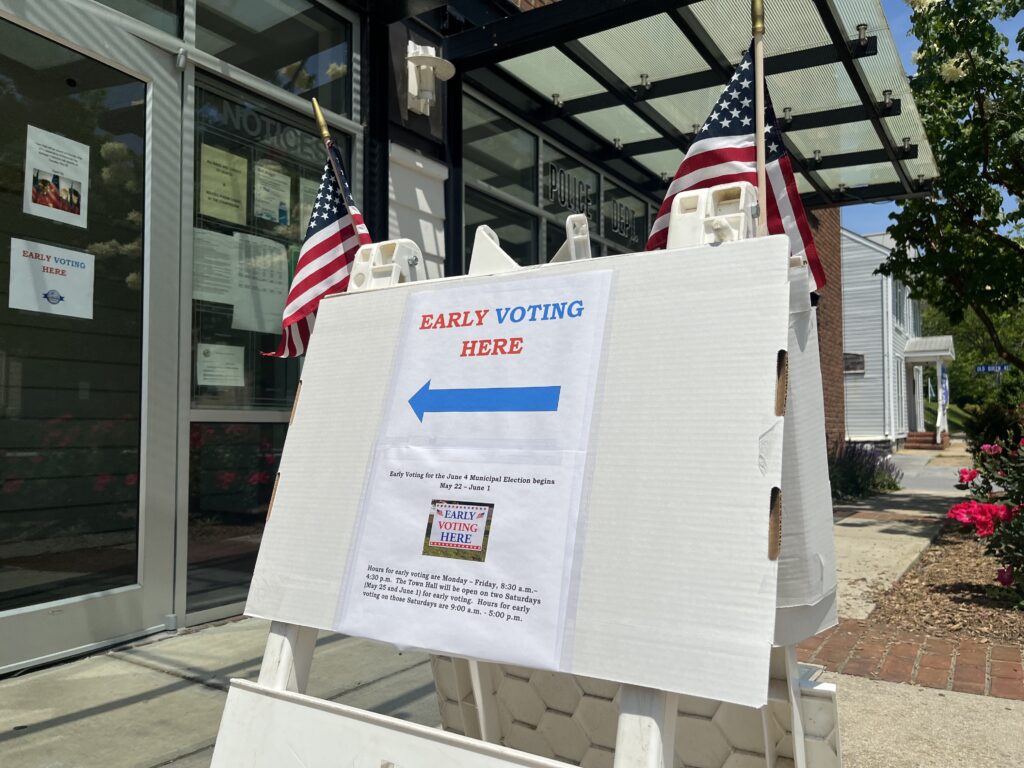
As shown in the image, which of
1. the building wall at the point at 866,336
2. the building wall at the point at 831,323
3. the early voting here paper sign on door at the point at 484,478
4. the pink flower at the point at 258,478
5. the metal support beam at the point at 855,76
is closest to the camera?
the early voting here paper sign on door at the point at 484,478

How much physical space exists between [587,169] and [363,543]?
306 inches

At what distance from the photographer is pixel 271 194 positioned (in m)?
5.06

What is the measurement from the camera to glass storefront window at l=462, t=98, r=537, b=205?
702cm

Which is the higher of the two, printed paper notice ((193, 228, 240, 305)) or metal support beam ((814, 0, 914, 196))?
metal support beam ((814, 0, 914, 196))

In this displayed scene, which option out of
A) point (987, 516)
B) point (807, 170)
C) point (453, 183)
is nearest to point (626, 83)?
point (453, 183)

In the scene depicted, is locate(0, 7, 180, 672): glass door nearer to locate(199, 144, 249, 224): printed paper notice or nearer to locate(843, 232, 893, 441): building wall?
locate(199, 144, 249, 224): printed paper notice

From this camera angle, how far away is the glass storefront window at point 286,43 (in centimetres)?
472

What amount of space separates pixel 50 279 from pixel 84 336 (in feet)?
1.01

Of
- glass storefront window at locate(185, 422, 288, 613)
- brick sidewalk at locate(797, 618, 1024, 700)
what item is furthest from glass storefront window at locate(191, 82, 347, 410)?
brick sidewalk at locate(797, 618, 1024, 700)

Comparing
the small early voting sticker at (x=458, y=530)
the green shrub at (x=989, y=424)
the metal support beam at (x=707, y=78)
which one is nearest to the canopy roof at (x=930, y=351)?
the green shrub at (x=989, y=424)

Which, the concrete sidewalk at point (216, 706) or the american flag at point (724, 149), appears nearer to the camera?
the american flag at point (724, 149)

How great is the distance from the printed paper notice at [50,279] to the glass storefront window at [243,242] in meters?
0.64

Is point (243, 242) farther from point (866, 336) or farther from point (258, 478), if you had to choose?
point (866, 336)

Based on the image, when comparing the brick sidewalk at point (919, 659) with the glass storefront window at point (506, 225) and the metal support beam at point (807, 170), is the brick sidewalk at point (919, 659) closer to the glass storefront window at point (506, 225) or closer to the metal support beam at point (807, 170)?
the glass storefront window at point (506, 225)
